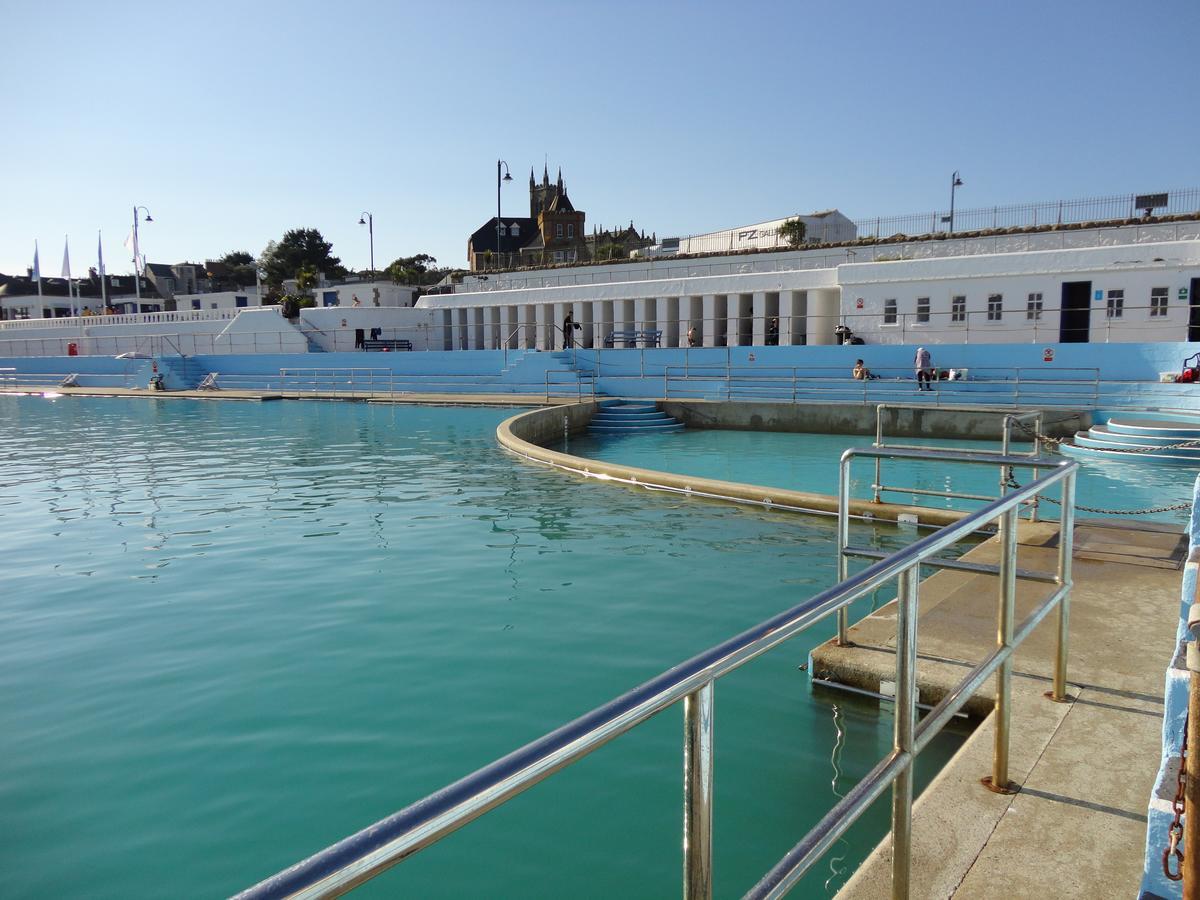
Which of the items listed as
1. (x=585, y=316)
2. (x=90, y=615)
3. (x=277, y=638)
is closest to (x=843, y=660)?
(x=277, y=638)

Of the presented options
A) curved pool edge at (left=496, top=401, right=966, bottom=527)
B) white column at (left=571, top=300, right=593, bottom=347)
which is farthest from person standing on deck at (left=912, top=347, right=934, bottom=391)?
white column at (left=571, top=300, right=593, bottom=347)

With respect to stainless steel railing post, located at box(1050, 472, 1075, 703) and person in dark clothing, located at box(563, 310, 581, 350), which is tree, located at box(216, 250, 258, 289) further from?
stainless steel railing post, located at box(1050, 472, 1075, 703)

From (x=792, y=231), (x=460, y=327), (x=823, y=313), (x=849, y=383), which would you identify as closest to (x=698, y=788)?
(x=849, y=383)

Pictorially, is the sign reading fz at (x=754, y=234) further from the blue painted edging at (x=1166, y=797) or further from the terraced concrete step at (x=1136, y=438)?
the blue painted edging at (x=1166, y=797)

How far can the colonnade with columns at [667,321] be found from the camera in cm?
3384

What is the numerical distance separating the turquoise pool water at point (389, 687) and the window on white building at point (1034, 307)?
67.9 feet

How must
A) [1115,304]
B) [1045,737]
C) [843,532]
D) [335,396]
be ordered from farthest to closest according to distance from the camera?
[335,396]
[1115,304]
[843,532]
[1045,737]

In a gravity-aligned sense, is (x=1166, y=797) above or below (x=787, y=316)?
below

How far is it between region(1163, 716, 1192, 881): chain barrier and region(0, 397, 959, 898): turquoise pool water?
87.1 inches

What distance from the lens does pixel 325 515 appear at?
12.2 metres

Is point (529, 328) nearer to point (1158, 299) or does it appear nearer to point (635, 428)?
point (635, 428)

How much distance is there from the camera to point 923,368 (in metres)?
25.5

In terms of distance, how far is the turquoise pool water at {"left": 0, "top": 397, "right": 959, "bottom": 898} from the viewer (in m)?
4.31

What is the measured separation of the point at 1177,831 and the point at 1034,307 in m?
29.7
